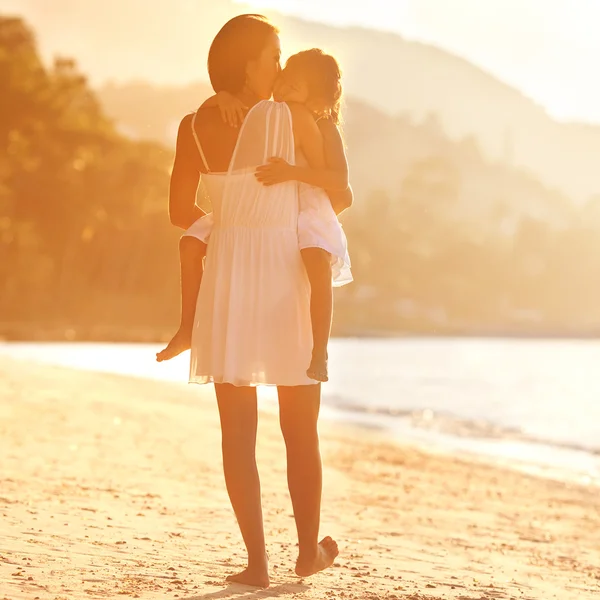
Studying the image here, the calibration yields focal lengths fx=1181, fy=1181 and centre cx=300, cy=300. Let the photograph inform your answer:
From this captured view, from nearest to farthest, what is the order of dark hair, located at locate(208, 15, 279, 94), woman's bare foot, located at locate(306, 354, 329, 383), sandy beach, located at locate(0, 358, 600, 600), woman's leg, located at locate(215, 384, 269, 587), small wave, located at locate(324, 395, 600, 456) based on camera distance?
woman's bare foot, located at locate(306, 354, 329, 383), dark hair, located at locate(208, 15, 279, 94), woman's leg, located at locate(215, 384, 269, 587), sandy beach, located at locate(0, 358, 600, 600), small wave, located at locate(324, 395, 600, 456)

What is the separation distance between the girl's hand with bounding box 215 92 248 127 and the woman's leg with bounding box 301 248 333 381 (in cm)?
49

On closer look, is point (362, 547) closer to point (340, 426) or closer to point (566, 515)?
point (566, 515)

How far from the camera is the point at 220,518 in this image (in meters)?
6.25

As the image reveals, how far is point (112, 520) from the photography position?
5.65m

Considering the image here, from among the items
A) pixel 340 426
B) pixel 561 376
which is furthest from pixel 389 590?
pixel 561 376

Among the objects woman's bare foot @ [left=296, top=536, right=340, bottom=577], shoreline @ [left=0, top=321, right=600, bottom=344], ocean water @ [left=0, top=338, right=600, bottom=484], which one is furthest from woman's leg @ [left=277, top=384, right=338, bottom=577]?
shoreline @ [left=0, top=321, right=600, bottom=344]

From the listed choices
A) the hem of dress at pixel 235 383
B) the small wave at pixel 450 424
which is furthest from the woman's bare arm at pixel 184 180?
the small wave at pixel 450 424

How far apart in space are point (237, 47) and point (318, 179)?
522mm

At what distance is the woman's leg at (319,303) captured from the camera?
3.85 metres

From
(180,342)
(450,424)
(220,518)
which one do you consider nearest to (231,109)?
(180,342)

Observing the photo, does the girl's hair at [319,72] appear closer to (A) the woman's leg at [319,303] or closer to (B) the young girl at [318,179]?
(B) the young girl at [318,179]

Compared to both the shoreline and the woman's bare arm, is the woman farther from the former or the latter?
the shoreline

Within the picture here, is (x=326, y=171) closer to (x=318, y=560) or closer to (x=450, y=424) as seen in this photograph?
(x=318, y=560)

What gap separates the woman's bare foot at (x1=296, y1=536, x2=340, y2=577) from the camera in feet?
13.7
